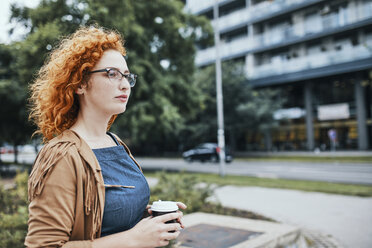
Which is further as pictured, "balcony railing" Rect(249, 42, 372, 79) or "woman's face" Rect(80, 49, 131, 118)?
"balcony railing" Rect(249, 42, 372, 79)

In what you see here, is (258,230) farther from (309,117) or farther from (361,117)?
(309,117)

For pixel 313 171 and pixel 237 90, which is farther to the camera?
pixel 237 90

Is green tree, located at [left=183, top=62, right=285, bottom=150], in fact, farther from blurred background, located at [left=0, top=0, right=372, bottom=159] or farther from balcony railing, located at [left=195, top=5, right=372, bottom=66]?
balcony railing, located at [left=195, top=5, right=372, bottom=66]

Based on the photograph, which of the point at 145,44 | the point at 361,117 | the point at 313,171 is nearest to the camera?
the point at 145,44

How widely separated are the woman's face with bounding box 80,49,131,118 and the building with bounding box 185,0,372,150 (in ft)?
89.7

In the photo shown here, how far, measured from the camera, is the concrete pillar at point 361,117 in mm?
27266

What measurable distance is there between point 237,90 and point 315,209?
22407 millimetres

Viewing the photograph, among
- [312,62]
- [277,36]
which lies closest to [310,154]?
[312,62]

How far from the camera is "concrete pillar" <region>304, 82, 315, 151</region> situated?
30.2 meters

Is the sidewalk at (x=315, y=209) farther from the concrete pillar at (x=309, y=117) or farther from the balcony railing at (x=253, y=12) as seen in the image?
the balcony railing at (x=253, y=12)

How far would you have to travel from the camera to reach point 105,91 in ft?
5.06

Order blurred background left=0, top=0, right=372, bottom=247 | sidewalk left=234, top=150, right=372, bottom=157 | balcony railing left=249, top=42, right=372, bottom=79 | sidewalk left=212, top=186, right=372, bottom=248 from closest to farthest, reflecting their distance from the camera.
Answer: sidewalk left=212, top=186, right=372, bottom=248
blurred background left=0, top=0, right=372, bottom=247
balcony railing left=249, top=42, right=372, bottom=79
sidewalk left=234, top=150, right=372, bottom=157

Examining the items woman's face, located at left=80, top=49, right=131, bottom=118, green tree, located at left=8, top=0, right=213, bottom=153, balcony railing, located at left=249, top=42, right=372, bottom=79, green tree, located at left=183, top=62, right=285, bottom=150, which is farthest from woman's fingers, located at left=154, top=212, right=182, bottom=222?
balcony railing, located at left=249, top=42, right=372, bottom=79

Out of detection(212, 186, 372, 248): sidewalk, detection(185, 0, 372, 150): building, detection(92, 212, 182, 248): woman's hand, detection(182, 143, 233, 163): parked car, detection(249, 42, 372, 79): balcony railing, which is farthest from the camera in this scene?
detection(185, 0, 372, 150): building
